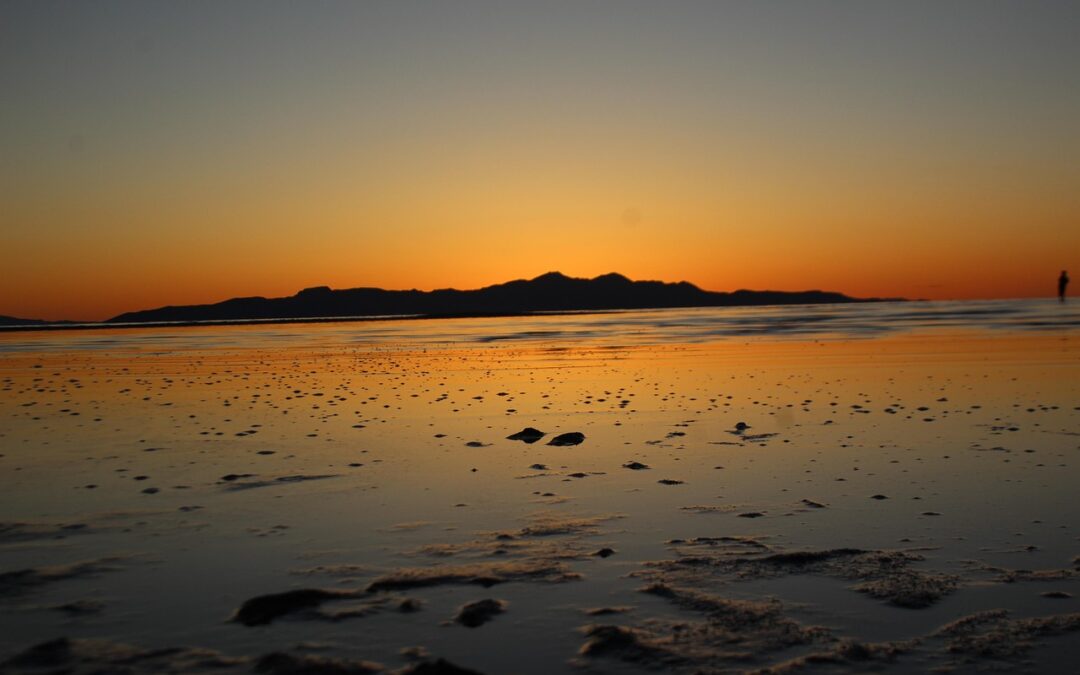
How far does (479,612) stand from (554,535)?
208cm

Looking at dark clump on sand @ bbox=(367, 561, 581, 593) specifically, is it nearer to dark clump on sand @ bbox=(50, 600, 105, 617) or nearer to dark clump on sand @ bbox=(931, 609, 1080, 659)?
dark clump on sand @ bbox=(50, 600, 105, 617)

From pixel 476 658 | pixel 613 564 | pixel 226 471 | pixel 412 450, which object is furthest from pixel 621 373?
pixel 476 658

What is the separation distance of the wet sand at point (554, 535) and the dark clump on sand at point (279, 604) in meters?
0.03

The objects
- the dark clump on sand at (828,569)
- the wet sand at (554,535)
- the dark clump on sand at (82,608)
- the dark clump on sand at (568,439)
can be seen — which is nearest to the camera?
the wet sand at (554,535)

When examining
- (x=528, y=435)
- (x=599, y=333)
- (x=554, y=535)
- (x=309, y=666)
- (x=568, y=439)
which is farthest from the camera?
(x=599, y=333)

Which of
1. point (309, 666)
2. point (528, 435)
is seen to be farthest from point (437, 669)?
point (528, 435)

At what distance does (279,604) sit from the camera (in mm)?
6098

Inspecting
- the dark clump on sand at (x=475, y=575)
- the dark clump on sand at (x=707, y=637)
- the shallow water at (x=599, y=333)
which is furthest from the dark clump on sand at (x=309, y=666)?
the shallow water at (x=599, y=333)

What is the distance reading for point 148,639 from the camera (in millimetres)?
5523

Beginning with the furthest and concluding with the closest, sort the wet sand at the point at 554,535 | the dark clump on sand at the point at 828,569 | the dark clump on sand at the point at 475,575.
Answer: the dark clump on sand at the point at 475,575 < the dark clump on sand at the point at 828,569 < the wet sand at the point at 554,535

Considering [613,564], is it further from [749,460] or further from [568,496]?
[749,460]

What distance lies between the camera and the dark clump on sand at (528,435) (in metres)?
13.4

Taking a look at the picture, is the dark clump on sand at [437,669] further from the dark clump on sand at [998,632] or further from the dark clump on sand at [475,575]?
the dark clump on sand at [998,632]

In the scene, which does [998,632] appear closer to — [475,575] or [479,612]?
[479,612]
